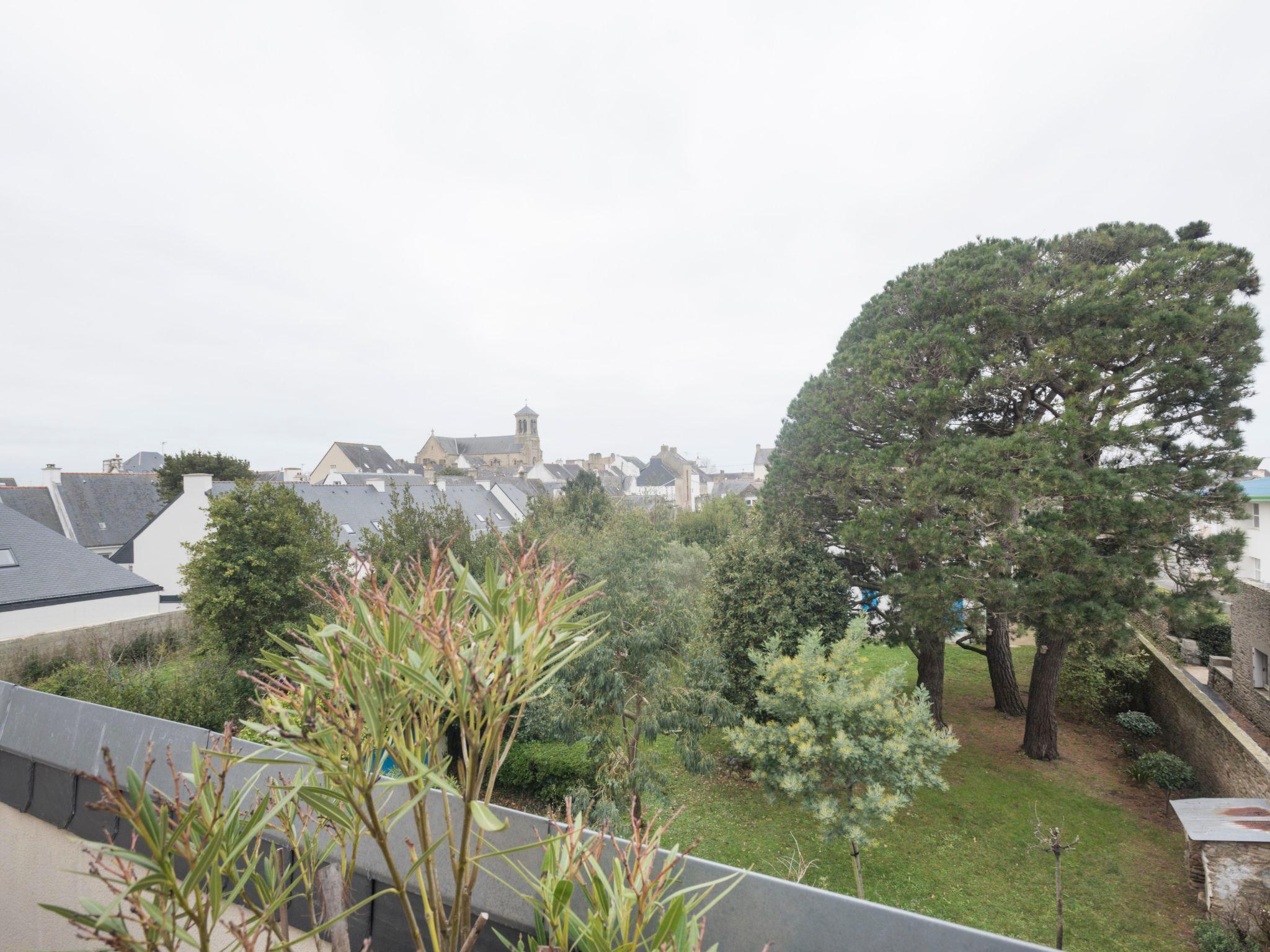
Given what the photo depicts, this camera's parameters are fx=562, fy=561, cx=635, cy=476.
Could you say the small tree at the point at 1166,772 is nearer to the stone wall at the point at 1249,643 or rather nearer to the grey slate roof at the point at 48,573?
the stone wall at the point at 1249,643

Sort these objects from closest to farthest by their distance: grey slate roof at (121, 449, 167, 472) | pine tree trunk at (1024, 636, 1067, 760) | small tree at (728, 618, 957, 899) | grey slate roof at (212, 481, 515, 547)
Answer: small tree at (728, 618, 957, 899)
pine tree trunk at (1024, 636, 1067, 760)
grey slate roof at (212, 481, 515, 547)
grey slate roof at (121, 449, 167, 472)

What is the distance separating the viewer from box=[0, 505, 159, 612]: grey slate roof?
41.3 ft

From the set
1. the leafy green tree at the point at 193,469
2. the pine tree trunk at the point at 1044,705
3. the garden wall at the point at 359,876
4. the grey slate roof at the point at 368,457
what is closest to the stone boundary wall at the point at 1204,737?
the pine tree trunk at the point at 1044,705

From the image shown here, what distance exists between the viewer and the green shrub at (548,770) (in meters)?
8.63

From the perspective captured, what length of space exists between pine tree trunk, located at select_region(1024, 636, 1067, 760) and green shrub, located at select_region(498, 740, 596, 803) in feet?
27.7

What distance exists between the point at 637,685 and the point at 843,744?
8.31 feet

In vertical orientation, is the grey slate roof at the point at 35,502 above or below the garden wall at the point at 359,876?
above

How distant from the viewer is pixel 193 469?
29.8m

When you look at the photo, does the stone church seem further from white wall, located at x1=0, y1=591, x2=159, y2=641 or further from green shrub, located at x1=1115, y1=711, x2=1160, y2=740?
green shrub, located at x1=1115, y1=711, x2=1160, y2=740

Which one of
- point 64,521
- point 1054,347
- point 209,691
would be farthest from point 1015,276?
point 64,521

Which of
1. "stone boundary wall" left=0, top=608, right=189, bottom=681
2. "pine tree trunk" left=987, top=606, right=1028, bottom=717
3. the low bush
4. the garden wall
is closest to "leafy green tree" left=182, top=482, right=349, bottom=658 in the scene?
the low bush

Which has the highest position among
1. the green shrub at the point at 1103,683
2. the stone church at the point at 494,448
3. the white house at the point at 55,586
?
the stone church at the point at 494,448

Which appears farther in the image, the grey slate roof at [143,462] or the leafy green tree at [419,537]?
the grey slate roof at [143,462]

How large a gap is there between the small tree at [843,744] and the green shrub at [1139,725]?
7.88 m
